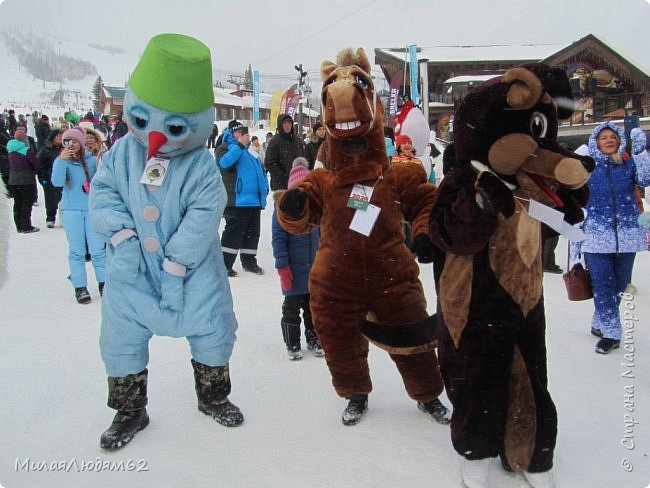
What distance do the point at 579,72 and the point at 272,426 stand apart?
61.5 ft

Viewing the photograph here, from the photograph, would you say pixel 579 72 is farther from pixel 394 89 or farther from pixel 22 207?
pixel 22 207

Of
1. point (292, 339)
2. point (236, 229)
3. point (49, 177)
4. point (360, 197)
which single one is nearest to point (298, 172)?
point (360, 197)

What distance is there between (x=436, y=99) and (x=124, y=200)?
20419 mm

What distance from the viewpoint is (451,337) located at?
6.81 ft

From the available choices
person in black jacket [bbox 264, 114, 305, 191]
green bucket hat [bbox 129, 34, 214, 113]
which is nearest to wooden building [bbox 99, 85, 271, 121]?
person in black jacket [bbox 264, 114, 305, 191]

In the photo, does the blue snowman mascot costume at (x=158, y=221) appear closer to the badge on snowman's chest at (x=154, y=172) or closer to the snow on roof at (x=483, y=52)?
the badge on snowman's chest at (x=154, y=172)

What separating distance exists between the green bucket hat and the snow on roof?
1725 cm

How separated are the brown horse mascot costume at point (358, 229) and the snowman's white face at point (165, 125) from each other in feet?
1.91

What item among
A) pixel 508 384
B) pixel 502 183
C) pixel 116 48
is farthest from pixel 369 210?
pixel 116 48

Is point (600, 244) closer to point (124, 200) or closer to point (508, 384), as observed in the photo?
point (508, 384)

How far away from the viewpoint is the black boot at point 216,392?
265 cm

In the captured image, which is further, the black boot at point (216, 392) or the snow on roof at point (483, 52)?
the snow on roof at point (483, 52)

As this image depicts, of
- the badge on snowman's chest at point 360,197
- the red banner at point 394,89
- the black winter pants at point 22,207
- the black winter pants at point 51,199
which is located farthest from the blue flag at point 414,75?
the badge on snowman's chest at point 360,197

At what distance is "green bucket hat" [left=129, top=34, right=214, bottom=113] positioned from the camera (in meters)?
2.38
